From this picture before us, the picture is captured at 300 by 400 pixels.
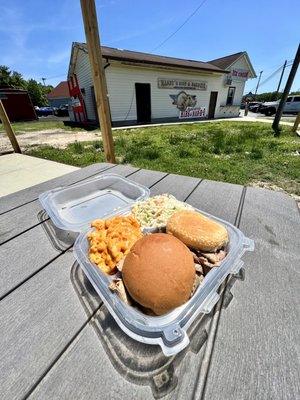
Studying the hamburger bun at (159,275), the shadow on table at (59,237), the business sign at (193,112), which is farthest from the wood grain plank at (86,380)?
the business sign at (193,112)

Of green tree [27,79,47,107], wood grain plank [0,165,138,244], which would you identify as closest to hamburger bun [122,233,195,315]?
wood grain plank [0,165,138,244]

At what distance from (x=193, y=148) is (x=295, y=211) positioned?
4074 millimetres

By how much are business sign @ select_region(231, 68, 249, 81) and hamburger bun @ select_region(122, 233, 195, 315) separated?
18263mm

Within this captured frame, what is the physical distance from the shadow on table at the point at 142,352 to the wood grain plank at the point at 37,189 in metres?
1.02

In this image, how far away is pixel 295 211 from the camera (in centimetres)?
111

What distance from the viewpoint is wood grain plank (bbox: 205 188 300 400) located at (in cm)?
43

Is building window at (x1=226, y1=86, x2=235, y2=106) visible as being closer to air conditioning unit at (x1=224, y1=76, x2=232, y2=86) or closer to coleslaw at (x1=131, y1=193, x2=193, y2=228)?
air conditioning unit at (x1=224, y1=76, x2=232, y2=86)

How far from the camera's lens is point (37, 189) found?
151 cm

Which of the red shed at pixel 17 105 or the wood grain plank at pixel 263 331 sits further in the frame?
the red shed at pixel 17 105

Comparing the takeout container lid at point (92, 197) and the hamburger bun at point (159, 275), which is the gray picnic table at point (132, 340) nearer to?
the hamburger bun at point (159, 275)

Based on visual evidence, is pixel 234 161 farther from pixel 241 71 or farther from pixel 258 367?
pixel 241 71

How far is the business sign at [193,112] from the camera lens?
1280 cm

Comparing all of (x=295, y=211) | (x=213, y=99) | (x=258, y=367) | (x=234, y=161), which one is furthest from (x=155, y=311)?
(x=213, y=99)

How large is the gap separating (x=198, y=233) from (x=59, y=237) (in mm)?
697
